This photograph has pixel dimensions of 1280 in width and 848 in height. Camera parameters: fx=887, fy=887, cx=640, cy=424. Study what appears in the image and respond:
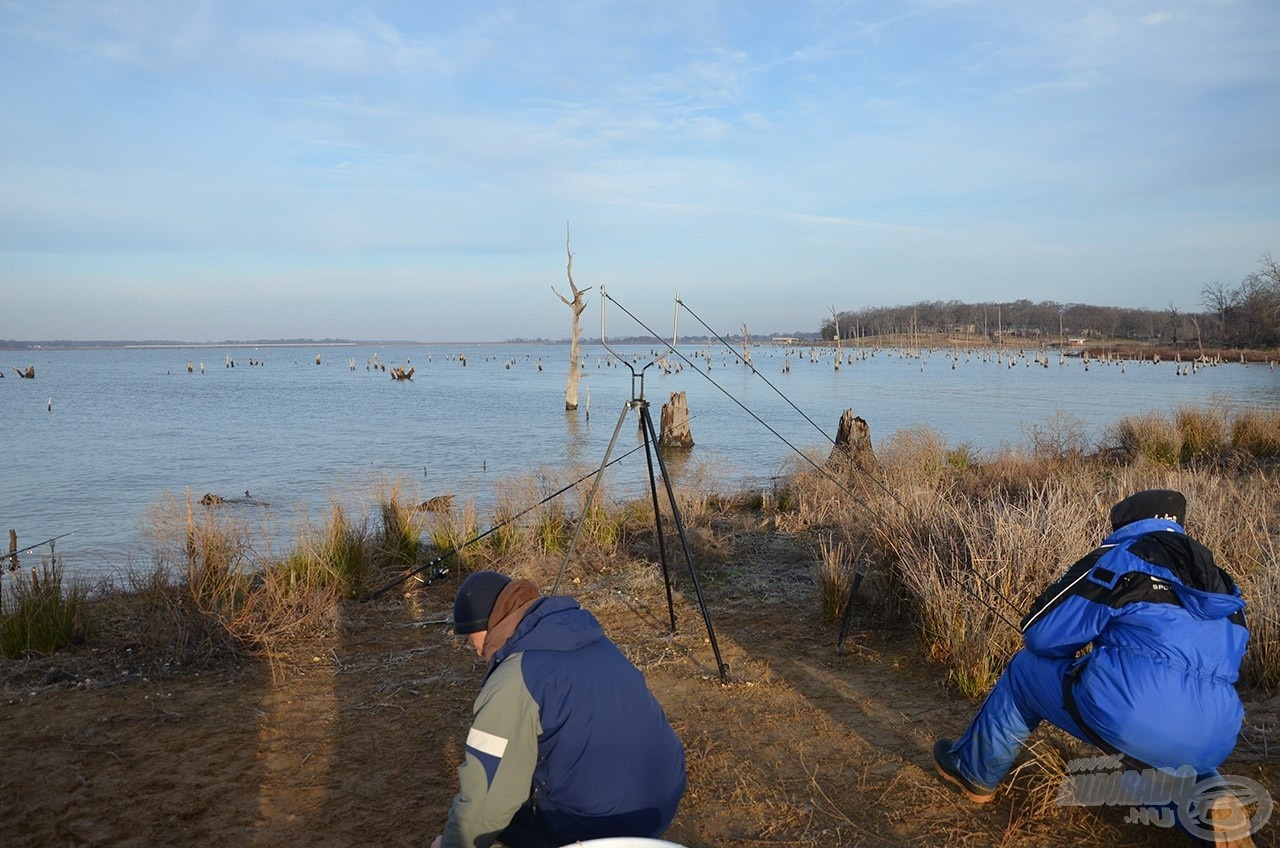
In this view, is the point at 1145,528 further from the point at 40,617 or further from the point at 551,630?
A: the point at 40,617

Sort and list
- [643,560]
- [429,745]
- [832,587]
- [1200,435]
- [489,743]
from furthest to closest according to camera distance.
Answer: [1200,435] → [643,560] → [832,587] → [429,745] → [489,743]

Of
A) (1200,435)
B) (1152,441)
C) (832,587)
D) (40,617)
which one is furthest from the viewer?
(1200,435)

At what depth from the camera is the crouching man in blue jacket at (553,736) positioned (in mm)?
2406

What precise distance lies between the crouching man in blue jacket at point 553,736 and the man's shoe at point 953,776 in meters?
1.60

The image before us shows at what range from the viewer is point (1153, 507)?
3248 mm

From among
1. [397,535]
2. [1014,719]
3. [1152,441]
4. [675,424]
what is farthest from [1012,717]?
[675,424]

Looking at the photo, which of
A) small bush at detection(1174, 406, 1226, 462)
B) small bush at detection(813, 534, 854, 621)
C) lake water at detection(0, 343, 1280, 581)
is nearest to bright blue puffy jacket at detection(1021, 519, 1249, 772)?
small bush at detection(813, 534, 854, 621)

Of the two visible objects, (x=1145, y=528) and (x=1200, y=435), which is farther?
(x=1200, y=435)

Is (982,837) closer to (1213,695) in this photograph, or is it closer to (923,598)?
(1213,695)

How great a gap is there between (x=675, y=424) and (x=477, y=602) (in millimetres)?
19892

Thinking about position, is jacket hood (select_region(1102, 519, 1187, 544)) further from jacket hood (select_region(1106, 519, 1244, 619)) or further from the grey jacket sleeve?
the grey jacket sleeve

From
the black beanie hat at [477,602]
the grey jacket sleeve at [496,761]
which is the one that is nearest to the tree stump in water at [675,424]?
the black beanie hat at [477,602]

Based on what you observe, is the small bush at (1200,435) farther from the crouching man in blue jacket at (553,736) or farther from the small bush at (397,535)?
the crouching man in blue jacket at (553,736)

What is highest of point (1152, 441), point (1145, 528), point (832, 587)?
point (1145, 528)
